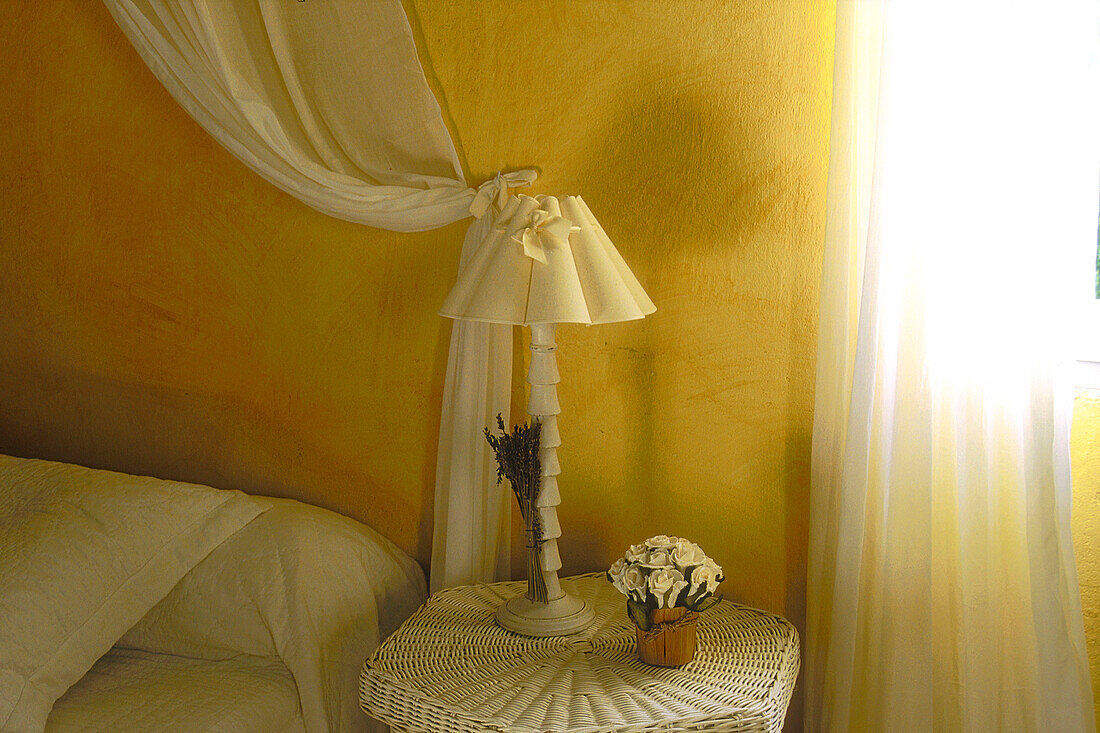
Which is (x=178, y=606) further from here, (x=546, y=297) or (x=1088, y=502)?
(x=1088, y=502)

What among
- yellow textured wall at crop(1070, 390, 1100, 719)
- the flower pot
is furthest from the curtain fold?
yellow textured wall at crop(1070, 390, 1100, 719)

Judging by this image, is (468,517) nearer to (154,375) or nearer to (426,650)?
(426,650)

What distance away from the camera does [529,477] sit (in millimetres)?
1573

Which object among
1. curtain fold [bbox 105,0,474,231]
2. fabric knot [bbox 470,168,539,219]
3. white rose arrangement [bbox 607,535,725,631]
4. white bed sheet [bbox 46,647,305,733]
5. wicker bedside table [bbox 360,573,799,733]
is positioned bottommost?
white bed sheet [bbox 46,647,305,733]

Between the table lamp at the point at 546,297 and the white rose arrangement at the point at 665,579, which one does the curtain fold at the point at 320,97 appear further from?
the white rose arrangement at the point at 665,579

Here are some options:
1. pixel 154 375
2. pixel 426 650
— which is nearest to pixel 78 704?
pixel 426 650

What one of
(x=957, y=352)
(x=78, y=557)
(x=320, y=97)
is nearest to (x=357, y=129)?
(x=320, y=97)

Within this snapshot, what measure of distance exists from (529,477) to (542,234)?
43 centimetres

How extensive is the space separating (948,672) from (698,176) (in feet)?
3.18

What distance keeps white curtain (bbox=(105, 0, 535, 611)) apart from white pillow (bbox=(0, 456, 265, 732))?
0.48 m

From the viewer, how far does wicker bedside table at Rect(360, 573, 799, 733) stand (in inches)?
50.7

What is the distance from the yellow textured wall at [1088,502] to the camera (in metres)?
1.47

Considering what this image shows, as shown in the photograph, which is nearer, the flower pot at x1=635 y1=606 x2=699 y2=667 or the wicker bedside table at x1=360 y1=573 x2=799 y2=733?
the wicker bedside table at x1=360 y1=573 x2=799 y2=733

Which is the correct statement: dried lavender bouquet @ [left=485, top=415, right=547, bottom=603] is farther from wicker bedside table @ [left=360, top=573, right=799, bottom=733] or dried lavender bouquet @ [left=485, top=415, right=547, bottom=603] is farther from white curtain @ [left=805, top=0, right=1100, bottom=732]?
white curtain @ [left=805, top=0, right=1100, bottom=732]
